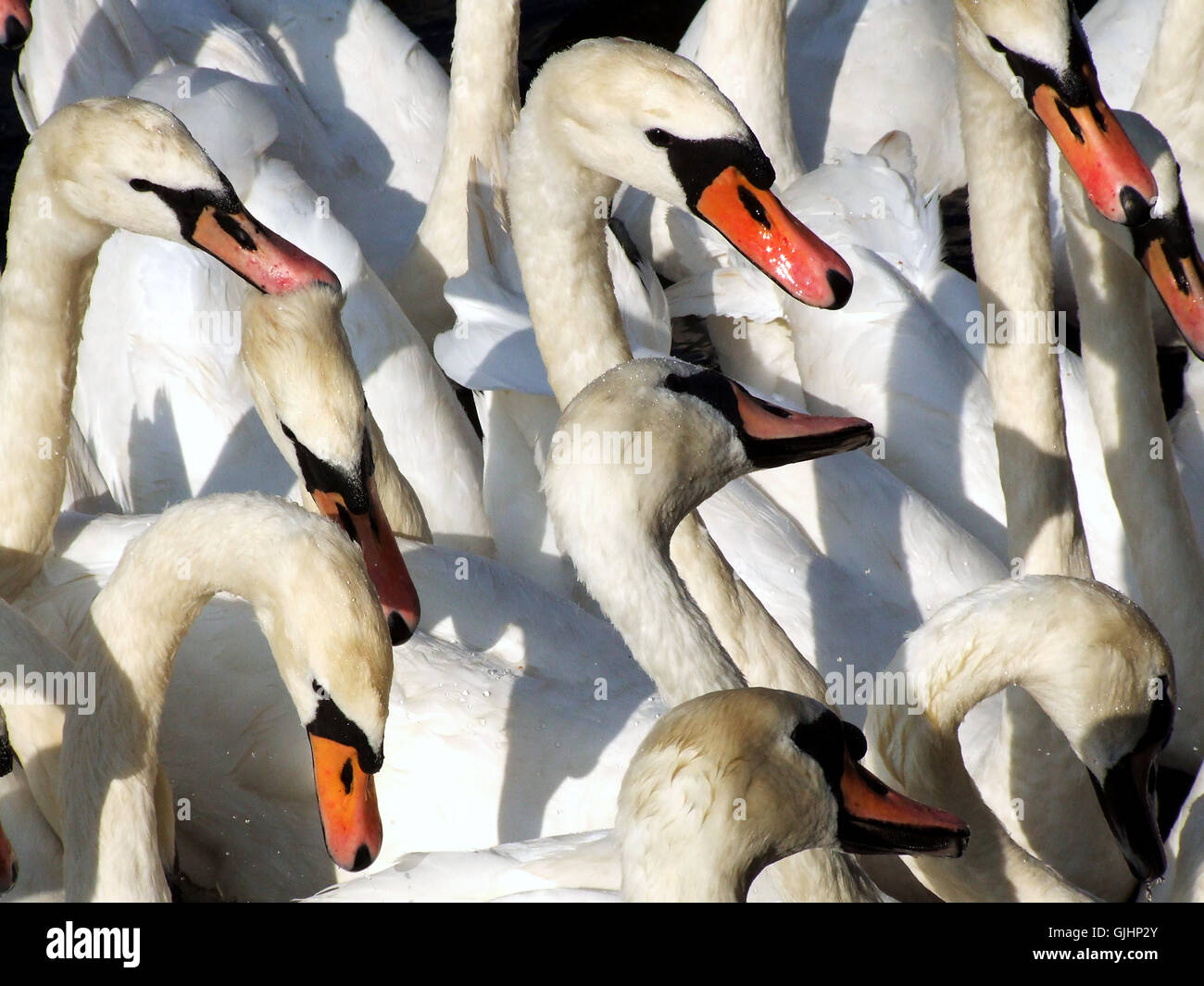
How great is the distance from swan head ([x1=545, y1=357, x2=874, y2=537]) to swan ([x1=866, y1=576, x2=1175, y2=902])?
1.46ft

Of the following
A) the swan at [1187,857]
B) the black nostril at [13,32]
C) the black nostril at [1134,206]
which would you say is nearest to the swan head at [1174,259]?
the black nostril at [1134,206]

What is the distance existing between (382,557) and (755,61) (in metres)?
2.74

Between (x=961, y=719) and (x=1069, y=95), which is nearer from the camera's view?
(x=961, y=719)

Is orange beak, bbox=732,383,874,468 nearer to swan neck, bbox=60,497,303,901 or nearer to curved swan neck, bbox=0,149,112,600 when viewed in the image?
swan neck, bbox=60,497,303,901

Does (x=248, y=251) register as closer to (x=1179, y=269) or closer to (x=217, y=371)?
(x=217, y=371)

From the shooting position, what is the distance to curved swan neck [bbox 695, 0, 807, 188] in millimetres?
6043

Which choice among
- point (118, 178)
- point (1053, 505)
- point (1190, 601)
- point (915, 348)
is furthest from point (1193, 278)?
point (118, 178)

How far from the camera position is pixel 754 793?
2852 mm

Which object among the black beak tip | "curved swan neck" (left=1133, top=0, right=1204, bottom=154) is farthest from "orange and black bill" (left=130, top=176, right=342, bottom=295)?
"curved swan neck" (left=1133, top=0, right=1204, bottom=154)

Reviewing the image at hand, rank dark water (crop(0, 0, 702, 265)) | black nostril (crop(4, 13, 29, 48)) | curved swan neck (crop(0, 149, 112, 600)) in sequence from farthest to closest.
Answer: dark water (crop(0, 0, 702, 265)) → black nostril (crop(4, 13, 29, 48)) → curved swan neck (crop(0, 149, 112, 600))

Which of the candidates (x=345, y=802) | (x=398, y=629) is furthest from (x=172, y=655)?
(x=345, y=802)

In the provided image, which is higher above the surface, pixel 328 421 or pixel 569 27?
pixel 569 27

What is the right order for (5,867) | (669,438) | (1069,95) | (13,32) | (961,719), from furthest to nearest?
(13,32) < (1069,95) < (961,719) < (669,438) < (5,867)

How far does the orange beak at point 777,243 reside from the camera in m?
3.72
